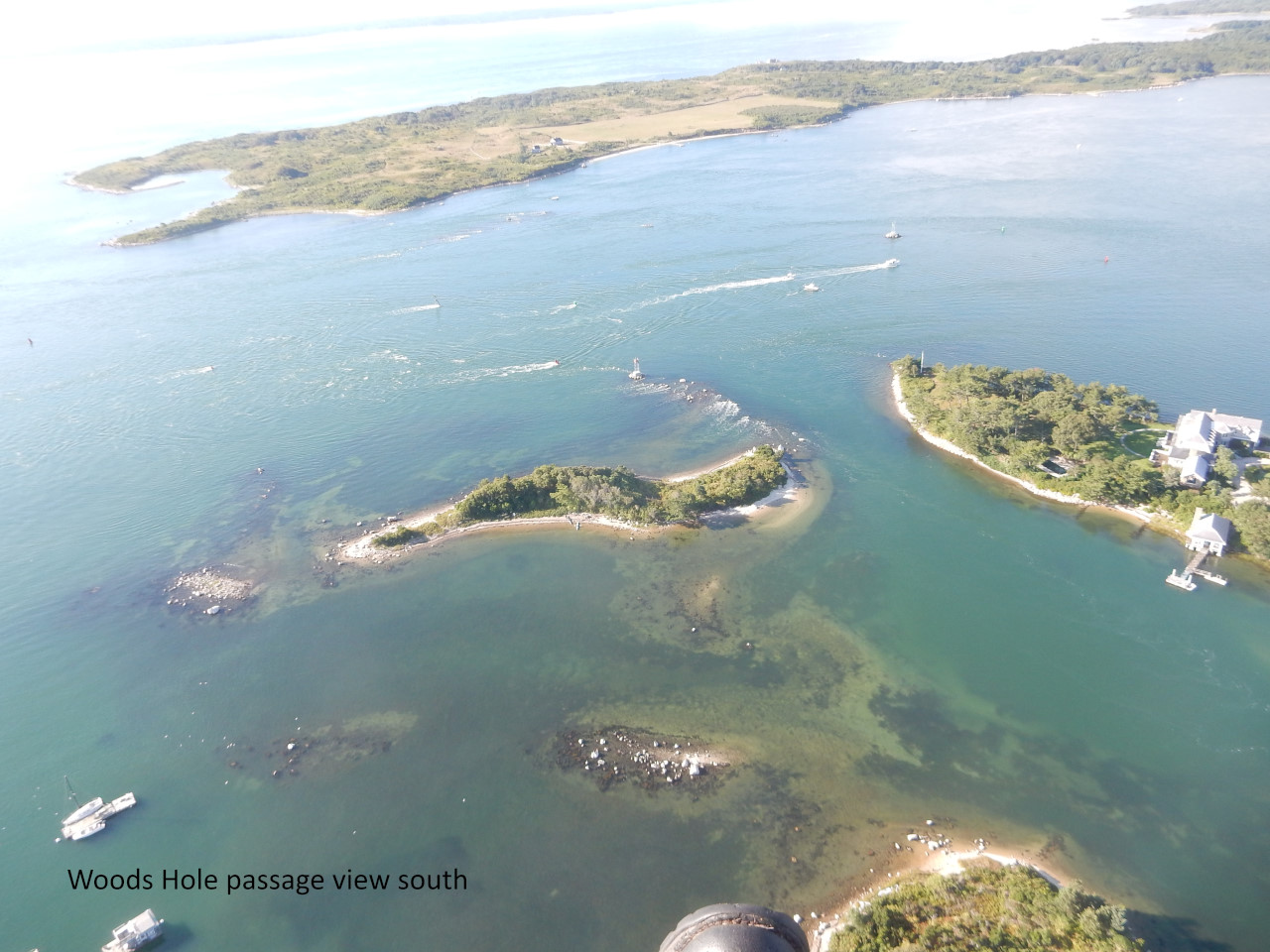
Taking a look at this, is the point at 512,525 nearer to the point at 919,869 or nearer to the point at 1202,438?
the point at 919,869

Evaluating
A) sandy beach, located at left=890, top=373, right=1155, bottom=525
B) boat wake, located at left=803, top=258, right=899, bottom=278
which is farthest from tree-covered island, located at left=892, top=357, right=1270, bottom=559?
boat wake, located at left=803, top=258, right=899, bottom=278

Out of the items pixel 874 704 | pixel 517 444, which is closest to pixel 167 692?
pixel 517 444

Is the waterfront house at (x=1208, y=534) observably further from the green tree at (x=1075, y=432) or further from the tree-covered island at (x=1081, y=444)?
the green tree at (x=1075, y=432)

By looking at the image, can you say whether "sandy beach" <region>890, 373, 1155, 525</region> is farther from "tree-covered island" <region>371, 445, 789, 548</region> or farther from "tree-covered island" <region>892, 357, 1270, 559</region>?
"tree-covered island" <region>371, 445, 789, 548</region>

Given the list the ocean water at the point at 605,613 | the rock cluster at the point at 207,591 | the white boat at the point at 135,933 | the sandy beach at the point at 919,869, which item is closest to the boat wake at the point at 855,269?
the ocean water at the point at 605,613

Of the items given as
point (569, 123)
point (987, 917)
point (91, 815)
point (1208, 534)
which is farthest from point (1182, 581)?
point (569, 123)
